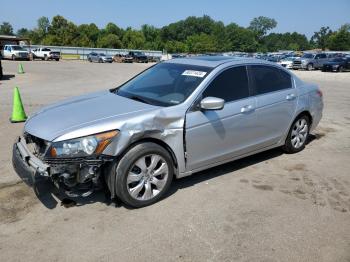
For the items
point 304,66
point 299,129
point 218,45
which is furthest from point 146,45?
point 299,129

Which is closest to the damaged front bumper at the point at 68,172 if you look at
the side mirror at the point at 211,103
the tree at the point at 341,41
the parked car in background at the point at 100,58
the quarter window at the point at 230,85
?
the side mirror at the point at 211,103

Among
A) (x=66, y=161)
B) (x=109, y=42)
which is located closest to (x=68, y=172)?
(x=66, y=161)

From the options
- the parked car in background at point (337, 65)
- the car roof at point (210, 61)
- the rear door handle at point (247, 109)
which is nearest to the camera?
the rear door handle at point (247, 109)

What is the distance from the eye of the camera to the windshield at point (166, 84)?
477 centimetres

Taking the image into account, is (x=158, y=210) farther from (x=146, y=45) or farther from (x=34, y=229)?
(x=146, y=45)

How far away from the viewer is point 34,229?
12.5ft

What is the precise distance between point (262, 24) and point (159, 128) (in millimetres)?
172916

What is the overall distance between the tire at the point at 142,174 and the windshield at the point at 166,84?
715 mm

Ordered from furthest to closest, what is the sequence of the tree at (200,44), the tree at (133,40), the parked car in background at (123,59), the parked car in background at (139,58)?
the tree at (200,44) < the tree at (133,40) < the parked car in background at (139,58) < the parked car in background at (123,59)

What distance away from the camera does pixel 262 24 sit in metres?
166

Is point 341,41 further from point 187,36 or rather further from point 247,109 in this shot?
point 247,109

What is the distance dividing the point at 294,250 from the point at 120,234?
5.56 ft

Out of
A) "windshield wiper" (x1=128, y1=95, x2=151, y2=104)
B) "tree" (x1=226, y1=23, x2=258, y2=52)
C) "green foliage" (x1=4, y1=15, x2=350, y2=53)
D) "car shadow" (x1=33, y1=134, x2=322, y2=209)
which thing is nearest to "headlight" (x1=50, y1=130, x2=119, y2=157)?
"car shadow" (x1=33, y1=134, x2=322, y2=209)

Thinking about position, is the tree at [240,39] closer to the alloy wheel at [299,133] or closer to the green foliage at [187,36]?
the green foliage at [187,36]
